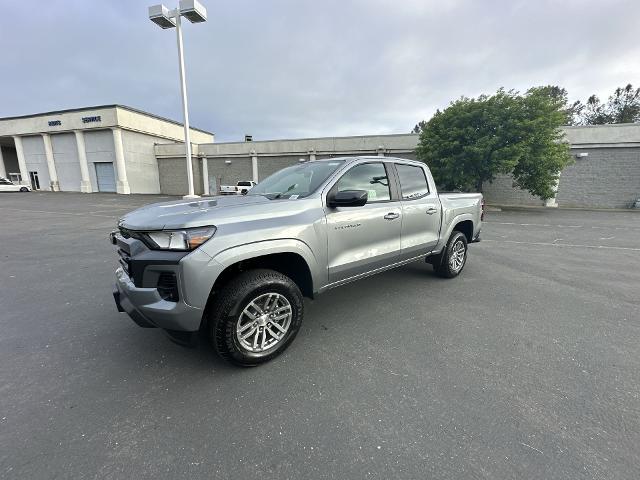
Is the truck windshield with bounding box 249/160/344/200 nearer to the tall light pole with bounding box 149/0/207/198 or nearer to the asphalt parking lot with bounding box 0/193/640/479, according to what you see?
the asphalt parking lot with bounding box 0/193/640/479

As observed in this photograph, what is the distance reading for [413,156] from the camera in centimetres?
2511

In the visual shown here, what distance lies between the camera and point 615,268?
5.92 metres

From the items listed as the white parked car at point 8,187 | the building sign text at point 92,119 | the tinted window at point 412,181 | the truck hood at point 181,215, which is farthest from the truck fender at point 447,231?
the white parked car at point 8,187

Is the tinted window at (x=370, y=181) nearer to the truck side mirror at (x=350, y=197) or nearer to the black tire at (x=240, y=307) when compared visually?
the truck side mirror at (x=350, y=197)

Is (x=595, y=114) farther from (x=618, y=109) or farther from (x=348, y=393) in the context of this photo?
(x=348, y=393)

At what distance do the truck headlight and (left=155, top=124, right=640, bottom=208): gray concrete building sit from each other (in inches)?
993

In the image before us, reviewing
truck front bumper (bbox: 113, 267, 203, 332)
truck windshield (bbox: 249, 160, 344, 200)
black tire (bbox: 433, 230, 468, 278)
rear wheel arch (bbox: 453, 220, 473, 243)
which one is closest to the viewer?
truck front bumper (bbox: 113, 267, 203, 332)

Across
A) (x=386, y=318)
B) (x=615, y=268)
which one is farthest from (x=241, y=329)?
(x=615, y=268)

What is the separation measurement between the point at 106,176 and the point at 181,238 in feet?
125

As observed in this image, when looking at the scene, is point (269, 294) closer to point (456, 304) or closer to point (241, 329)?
point (241, 329)

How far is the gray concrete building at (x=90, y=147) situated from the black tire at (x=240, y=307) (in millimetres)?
35174

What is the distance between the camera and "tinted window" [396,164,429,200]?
4.13 metres

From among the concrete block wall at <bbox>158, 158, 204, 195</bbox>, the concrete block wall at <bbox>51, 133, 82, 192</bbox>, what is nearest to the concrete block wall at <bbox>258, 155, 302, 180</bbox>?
the concrete block wall at <bbox>158, 158, 204, 195</bbox>

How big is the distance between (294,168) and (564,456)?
3.74 meters
